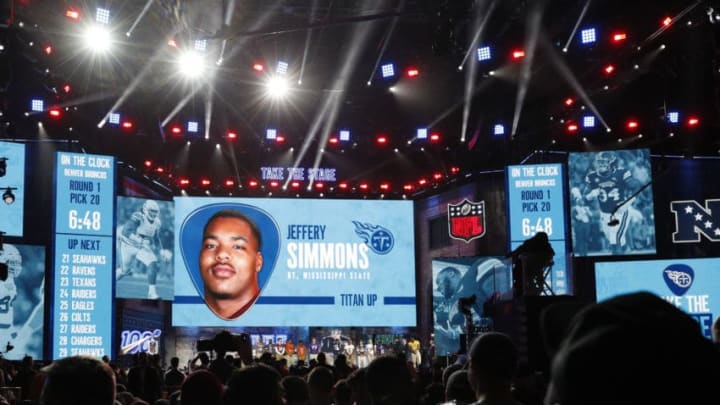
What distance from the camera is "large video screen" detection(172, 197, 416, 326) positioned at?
23.7 meters

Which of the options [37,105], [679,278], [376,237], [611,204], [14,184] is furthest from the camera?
[376,237]

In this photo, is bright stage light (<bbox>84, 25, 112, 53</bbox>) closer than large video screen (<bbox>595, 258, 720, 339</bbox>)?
Yes

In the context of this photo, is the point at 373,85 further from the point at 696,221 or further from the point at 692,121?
the point at 696,221

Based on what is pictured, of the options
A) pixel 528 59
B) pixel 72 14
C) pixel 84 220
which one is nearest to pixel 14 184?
pixel 84 220

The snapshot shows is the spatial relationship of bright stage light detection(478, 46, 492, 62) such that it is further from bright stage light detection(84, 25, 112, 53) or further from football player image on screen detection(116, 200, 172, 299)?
football player image on screen detection(116, 200, 172, 299)

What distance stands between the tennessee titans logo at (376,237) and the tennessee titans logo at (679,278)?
7729 mm

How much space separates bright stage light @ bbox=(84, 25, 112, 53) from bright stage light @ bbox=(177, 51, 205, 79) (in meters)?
2.08

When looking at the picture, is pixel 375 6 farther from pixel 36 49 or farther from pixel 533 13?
pixel 36 49

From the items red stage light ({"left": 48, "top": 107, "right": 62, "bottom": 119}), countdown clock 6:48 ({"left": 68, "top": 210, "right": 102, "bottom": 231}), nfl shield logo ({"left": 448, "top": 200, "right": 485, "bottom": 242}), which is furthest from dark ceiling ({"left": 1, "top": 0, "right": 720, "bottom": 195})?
countdown clock 6:48 ({"left": 68, "top": 210, "right": 102, "bottom": 231})

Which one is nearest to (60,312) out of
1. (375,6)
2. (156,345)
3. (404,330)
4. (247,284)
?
(156,345)

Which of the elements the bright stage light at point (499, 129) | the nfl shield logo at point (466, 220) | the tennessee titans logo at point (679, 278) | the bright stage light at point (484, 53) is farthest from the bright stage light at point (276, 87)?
the tennessee titans logo at point (679, 278)

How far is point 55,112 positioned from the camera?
19891mm

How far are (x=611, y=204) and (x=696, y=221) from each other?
2.69 m

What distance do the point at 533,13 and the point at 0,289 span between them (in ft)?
50.2
